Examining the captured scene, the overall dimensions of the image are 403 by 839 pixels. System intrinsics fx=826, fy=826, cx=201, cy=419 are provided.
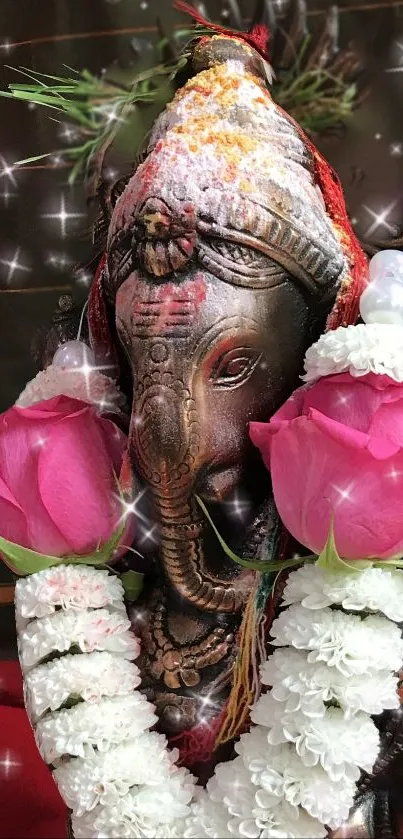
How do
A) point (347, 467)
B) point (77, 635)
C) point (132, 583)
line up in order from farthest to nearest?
point (132, 583) → point (77, 635) → point (347, 467)

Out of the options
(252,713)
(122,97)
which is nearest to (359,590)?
(252,713)

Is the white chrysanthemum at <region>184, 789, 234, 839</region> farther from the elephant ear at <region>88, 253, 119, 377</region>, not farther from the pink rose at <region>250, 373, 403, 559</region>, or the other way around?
the elephant ear at <region>88, 253, 119, 377</region>

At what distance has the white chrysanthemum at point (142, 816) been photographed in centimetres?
67

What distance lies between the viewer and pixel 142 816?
2.21ft

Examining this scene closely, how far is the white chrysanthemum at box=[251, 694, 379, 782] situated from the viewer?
623 mm

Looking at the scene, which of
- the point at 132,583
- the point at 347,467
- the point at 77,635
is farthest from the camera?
the point at 132,583

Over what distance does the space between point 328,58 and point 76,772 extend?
2.37 feet

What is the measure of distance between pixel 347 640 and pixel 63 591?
0.85ft

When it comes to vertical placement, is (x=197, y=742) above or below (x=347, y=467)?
below

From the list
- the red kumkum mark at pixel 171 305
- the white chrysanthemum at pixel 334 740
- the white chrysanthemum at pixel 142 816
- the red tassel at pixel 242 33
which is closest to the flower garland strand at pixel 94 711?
the white chrysanthemum at pixel 142 816

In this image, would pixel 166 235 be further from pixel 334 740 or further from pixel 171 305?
pixel 334 740

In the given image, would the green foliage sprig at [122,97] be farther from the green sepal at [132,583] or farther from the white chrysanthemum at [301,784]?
the white chrysanthemum at [301,784]

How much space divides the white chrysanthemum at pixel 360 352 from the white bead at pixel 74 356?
268 millimetres

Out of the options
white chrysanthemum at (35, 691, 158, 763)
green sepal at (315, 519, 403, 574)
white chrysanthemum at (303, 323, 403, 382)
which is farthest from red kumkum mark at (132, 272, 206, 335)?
white chrysanthemum at (35, 691, 158, 763)
